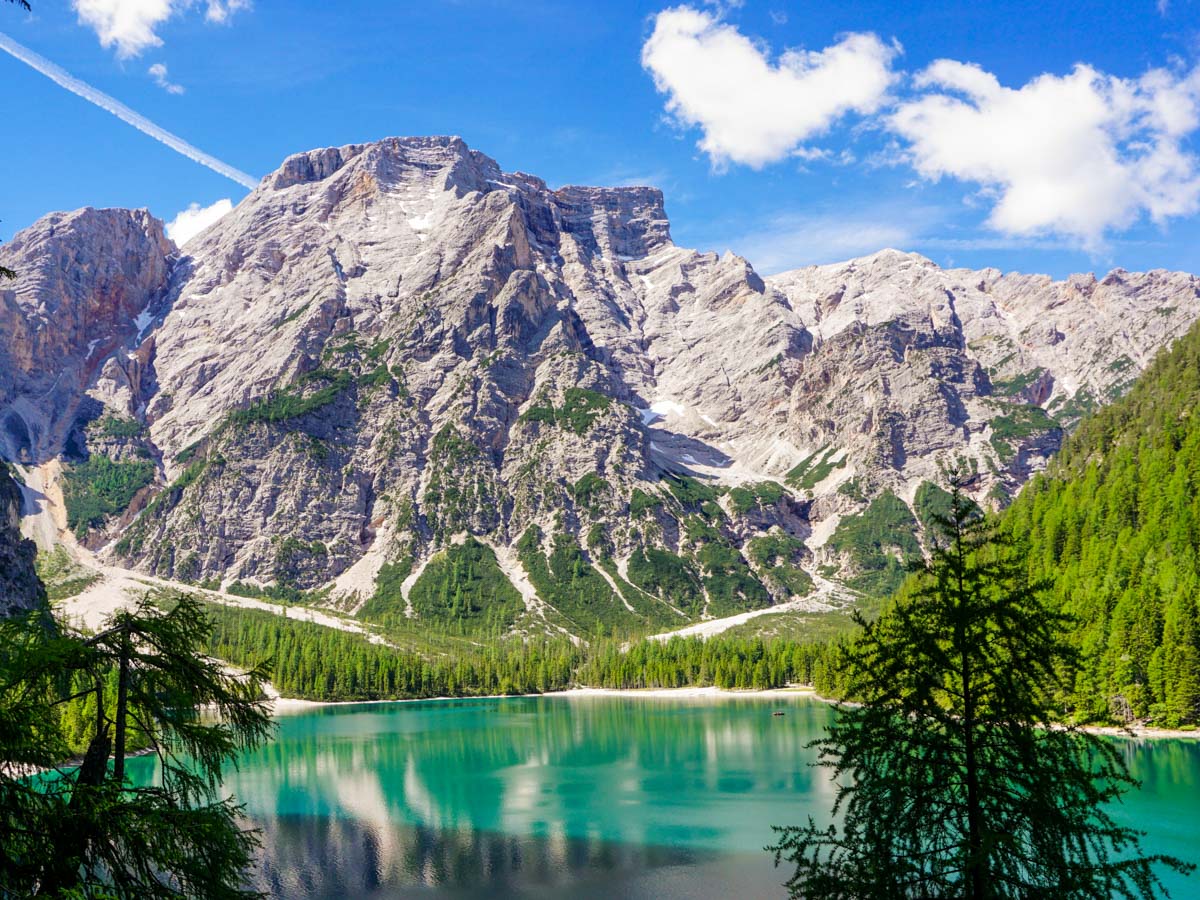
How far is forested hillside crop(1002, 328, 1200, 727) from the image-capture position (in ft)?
282

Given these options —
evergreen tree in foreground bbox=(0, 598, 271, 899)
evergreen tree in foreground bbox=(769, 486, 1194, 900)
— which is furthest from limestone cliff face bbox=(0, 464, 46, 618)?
evergreen tree in foreground bbox=(769, 486, 1194, 900)

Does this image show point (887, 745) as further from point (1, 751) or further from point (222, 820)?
point (1, 751)

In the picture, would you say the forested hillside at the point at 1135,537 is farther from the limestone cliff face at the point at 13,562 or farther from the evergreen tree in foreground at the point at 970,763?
the limestone cliff face at the point at 13,562

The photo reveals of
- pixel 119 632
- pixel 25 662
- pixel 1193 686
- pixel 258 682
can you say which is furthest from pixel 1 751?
pixel 1193 686

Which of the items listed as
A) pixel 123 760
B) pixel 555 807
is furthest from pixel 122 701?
pixel 555 807

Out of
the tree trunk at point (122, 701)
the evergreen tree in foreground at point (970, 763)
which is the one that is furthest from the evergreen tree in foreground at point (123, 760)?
the evergreen tree in foreground at point (970, 763)

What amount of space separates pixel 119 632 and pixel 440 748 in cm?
10720

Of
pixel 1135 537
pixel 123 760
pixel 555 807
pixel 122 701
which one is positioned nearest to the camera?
pixel 123 760

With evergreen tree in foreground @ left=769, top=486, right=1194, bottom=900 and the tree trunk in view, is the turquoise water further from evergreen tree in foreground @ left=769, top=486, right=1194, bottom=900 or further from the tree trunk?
the tree trunk

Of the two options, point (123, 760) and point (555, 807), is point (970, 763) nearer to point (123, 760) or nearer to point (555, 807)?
point (123, 760)

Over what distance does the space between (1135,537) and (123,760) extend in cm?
12662

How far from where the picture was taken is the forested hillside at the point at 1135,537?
86062 millimetres

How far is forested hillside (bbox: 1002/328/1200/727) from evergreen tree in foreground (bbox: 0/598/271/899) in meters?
45.5

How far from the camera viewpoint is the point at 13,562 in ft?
468
